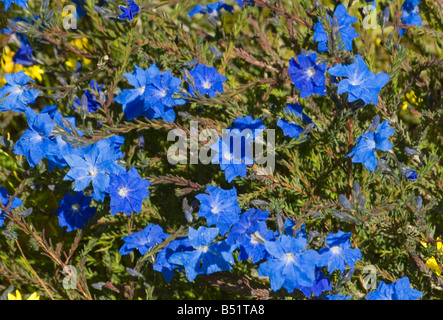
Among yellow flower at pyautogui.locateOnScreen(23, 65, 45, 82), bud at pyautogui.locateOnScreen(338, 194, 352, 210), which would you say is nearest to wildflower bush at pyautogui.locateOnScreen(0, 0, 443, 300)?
bud at pyautogui.locateOnScreen(338, 194, 352, 210)

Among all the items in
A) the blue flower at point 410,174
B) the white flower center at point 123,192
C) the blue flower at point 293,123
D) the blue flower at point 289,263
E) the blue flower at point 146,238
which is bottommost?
the blue flower at point 289,263

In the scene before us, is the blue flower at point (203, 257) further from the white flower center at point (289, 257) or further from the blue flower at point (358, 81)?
the blue flower at point (358, 81)

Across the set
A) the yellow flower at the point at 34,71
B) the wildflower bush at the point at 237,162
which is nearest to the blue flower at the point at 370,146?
the wildflower bush at the point at 237,162

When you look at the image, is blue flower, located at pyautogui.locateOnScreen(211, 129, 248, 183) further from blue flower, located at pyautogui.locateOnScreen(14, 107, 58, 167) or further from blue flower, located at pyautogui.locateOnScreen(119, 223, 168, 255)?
blue flower, located at pyautogui.locateOnScreen(14, 107, 58, 167)

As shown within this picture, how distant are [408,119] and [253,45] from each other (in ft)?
3.16

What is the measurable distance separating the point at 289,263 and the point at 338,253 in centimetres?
25

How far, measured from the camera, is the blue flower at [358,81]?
4.93 feet

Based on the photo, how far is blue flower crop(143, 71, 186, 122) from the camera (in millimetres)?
1708

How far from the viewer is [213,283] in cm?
181

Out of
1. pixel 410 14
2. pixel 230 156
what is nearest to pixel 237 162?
pixel 230 156

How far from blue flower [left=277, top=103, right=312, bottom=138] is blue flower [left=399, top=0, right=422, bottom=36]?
71 centimetres

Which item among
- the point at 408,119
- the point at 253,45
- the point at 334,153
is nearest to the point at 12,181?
the point at 253,45

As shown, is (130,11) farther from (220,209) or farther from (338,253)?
(338,253)
